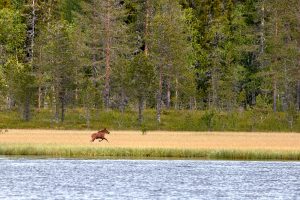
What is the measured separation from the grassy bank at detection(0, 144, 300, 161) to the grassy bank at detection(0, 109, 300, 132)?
3515 cm

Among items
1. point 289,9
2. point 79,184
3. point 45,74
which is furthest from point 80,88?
point 79,184

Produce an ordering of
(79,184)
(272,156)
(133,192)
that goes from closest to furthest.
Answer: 1. (133,192)
2. (79,184)
3. (272,156)

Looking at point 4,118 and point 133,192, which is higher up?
point 4,118

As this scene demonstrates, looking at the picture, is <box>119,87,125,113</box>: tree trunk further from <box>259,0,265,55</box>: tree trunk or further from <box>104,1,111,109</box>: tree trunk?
<box>259,0,265,55</box>: tree trunk

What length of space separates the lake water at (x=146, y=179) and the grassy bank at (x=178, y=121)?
136 ft

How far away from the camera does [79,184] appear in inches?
1774

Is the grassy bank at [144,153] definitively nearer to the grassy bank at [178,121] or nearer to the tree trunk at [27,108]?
the grassy bank at [178,121]

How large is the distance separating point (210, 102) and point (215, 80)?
800cm

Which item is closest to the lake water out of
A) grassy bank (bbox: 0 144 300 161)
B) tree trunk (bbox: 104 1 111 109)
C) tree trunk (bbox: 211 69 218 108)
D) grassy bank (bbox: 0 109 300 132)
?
grassy bank (bbox: 0 144 300 161)

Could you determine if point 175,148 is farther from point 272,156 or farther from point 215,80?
point 215,80

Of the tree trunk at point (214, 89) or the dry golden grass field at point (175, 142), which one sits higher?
the tree trunk at point (214, 89)

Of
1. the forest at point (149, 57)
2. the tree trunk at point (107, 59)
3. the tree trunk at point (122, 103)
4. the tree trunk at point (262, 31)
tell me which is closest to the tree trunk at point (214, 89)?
the forest at point (149, 57)

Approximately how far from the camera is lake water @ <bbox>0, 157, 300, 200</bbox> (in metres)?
40.9

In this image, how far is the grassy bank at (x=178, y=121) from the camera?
334 ft
